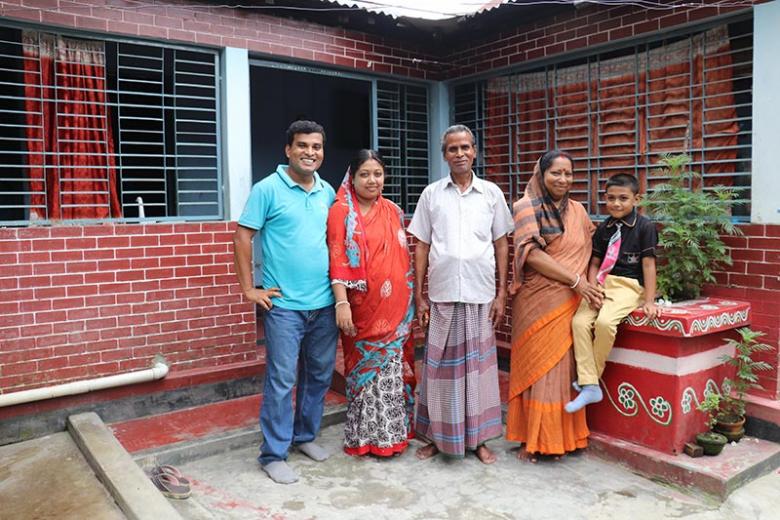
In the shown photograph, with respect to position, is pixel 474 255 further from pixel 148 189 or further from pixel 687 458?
pixel 148 189

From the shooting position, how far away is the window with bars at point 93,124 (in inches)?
167

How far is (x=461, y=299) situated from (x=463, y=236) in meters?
0.38

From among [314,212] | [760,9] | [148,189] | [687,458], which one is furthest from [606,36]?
[148,189]

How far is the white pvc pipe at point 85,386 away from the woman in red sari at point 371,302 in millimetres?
1569

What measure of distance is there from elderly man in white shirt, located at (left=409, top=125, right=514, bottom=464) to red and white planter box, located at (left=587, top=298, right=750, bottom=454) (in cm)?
76

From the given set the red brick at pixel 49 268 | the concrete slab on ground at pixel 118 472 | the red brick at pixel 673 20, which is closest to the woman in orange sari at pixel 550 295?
the red brick at pixel 673 20

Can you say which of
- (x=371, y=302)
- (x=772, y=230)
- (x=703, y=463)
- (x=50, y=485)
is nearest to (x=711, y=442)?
(x=703, y=463)

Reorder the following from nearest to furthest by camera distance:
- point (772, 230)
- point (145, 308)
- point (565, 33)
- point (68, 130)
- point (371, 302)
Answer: point (371, 302), point (772, 230), point (68, 130), point (145, 308), point (565, 33)

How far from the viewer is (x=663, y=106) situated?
4645mm

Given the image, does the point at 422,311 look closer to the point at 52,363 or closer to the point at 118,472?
the point at 118,472

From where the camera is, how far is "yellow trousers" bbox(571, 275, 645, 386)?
3.70 meters

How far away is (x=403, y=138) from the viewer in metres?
6.25

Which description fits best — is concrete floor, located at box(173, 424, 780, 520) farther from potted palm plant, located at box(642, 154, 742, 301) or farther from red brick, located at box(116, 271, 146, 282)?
red brick, located at box(116, 271, 146, 282)

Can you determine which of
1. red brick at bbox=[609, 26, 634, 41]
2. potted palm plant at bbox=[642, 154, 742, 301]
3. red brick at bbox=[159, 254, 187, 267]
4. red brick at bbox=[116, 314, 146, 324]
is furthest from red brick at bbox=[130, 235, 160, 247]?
red brick at bbox=[609, 26, 634, 41]
